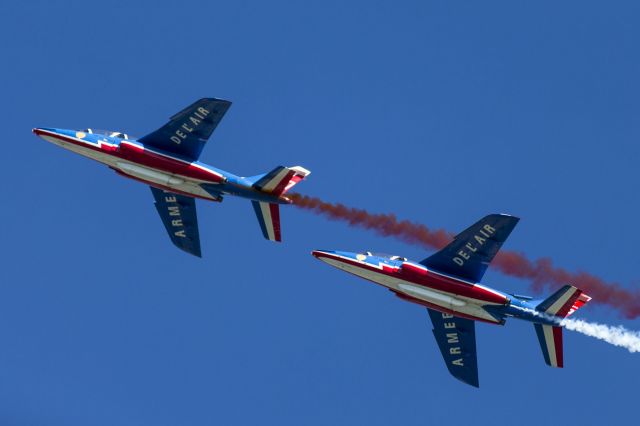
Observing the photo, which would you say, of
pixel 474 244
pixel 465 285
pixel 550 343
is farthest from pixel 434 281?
pixel 550 343

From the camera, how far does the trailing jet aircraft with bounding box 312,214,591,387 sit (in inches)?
3187

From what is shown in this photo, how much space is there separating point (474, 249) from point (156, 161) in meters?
19.7

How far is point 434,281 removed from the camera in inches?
3226

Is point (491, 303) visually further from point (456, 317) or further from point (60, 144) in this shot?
point (60, 144)

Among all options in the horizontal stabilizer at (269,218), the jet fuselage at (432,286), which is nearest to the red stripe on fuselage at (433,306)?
the jet fuselage at (432,286)

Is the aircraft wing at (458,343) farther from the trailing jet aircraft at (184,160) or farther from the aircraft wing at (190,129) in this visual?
the aircraft wing at (190,129)

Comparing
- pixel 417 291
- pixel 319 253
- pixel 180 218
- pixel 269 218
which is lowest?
pixel 417 291

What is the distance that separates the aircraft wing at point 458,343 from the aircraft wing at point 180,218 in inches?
630

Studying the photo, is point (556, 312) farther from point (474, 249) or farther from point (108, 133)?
point (108, 133)

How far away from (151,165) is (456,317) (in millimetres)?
20555

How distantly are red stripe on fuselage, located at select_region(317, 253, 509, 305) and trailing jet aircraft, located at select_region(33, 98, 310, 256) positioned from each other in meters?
5.95

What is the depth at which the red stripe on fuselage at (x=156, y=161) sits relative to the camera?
3364 inches

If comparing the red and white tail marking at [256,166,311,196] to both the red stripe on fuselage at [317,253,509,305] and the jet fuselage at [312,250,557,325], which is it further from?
the red stripe on fuselage at [317,253,509,305]

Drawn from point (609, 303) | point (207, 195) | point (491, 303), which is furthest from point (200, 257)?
point (609, 303)
